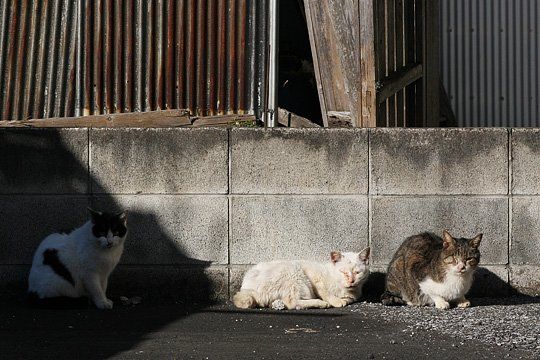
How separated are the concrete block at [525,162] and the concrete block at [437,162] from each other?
0.24ft

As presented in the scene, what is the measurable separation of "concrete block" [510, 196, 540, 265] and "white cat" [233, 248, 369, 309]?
1174mm

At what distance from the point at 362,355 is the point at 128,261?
263cm

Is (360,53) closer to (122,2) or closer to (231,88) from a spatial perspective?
(231,88)

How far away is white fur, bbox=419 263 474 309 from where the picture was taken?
21.1ft

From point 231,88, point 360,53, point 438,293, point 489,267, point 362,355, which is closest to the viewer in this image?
point 362,355

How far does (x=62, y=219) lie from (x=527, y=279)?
11.7ft

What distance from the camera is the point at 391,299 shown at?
21.8ft

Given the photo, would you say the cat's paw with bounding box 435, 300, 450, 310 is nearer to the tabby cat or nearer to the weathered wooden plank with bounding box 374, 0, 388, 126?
the tabby cat

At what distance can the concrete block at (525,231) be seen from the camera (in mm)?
6867

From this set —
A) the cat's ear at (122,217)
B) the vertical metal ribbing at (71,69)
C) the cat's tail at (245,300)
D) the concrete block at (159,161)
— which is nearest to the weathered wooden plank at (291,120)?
the concrete block at (159,161)

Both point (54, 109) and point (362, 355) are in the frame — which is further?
point (54, 109)

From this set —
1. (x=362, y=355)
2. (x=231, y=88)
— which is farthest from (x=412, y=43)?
(x=362, y=355)

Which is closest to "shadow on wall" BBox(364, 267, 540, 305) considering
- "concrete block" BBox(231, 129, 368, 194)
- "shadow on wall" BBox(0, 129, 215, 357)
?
"concrete block" BBox(231, 129, 368, 194)

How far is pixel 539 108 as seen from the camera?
10.3m
